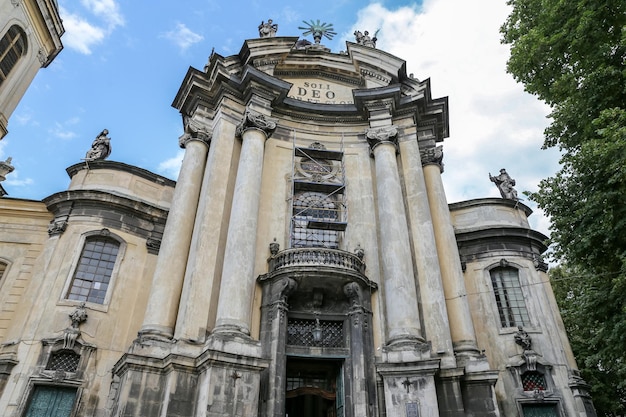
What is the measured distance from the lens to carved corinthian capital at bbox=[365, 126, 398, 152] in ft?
57.9

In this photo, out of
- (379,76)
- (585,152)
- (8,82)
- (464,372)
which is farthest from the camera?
(379,76)

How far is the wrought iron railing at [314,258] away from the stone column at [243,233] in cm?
95

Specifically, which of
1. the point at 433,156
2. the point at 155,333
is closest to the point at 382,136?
the point at 433,156

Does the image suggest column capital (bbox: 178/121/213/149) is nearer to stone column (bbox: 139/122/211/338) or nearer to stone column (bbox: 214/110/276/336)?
stone column (bbox: 139/122/211/338)

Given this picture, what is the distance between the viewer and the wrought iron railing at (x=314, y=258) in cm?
1425

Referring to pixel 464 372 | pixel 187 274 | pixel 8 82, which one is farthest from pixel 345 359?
pixel 8 82

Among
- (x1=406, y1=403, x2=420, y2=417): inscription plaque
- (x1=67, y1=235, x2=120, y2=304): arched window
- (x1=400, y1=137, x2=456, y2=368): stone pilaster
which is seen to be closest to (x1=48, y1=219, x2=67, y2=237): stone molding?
(x1=67, y1=235, x2=120, y2=304): arched window

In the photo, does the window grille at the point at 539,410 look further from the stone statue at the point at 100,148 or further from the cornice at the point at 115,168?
the stone statue at the point at 100,148

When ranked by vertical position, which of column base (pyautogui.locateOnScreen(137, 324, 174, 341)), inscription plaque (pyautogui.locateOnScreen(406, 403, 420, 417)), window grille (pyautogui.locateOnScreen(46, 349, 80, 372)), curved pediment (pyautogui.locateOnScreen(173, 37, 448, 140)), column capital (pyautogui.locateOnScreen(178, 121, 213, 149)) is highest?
curved pediment (pyautogui.locateOnScreen(173, 37, 448, 140))

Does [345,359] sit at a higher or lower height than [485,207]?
lower

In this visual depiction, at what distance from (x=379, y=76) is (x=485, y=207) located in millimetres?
7702

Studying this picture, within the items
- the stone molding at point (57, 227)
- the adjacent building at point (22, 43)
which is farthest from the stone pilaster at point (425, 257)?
the adjacent building at point (22, 43)

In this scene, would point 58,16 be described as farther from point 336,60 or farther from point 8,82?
point 336,60

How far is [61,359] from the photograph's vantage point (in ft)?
46.6
